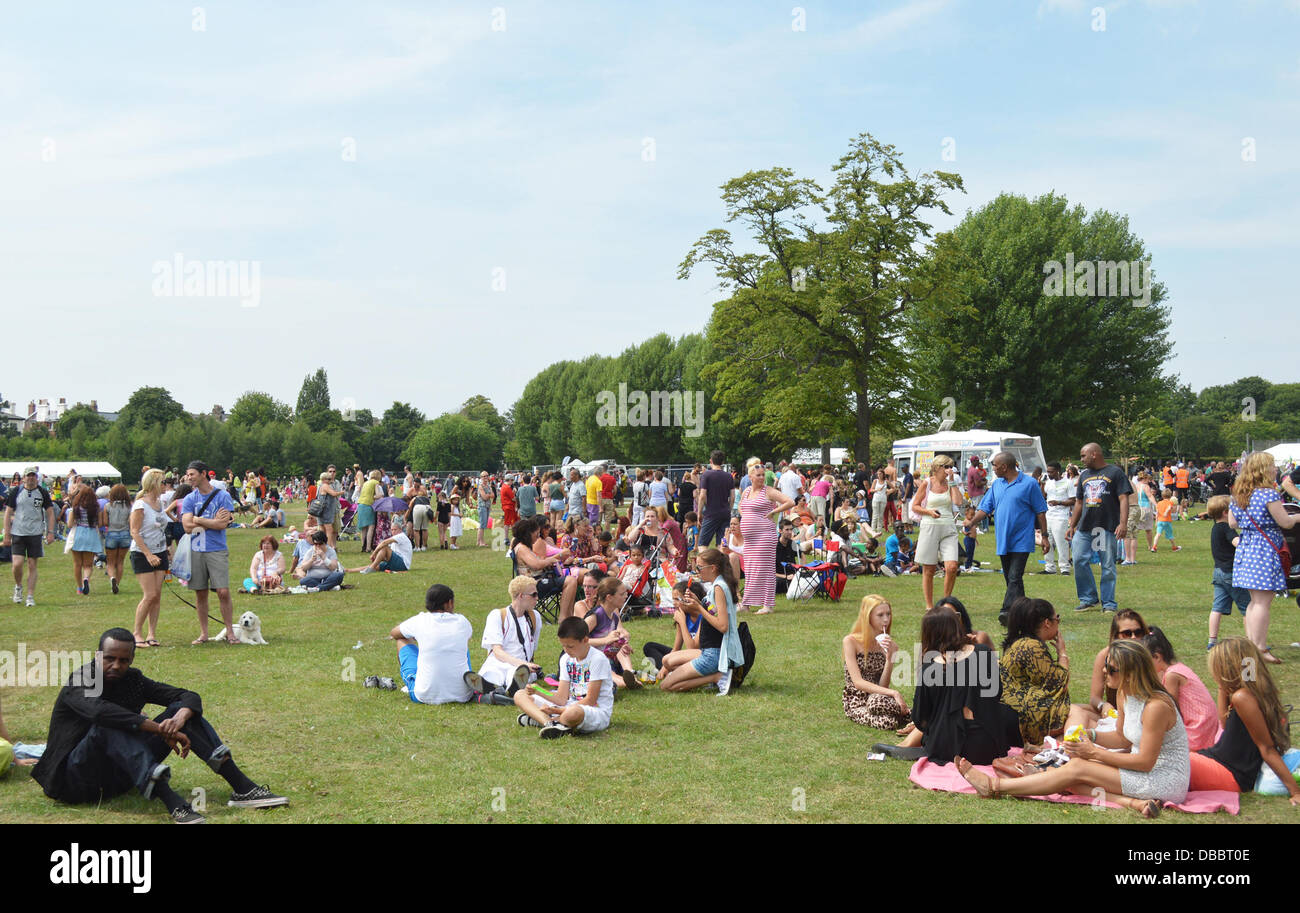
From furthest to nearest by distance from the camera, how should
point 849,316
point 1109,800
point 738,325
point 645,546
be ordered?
1. point 738,325
2. point 849,316
3. point 645,546
4. point 1109,800

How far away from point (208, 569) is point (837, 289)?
28.0 meters

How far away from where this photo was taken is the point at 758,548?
12.6 meters

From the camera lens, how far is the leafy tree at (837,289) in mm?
35531

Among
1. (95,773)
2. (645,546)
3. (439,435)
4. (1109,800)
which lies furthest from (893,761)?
(439,435)

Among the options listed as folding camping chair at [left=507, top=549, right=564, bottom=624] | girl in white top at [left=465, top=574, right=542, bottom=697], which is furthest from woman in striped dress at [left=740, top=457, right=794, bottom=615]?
girl in white top at [left=465, top=574, right=542, bottom=697]

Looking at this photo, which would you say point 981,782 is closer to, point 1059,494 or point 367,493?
point 1059,494

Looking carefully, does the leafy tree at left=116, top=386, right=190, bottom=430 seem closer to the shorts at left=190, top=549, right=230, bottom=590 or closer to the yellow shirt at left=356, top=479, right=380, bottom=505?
the yellow shirt at left=356, top=479, right=380, bottom=505

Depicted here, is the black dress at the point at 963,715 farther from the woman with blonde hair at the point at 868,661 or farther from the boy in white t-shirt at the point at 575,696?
the boy in white t-shirt at the point at 575,696

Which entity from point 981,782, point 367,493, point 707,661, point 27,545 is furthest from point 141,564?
point 367,493

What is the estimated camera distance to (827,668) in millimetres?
9156

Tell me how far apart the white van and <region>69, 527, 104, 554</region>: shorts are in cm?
2200

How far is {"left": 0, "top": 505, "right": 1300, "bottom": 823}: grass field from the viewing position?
5324 mm
